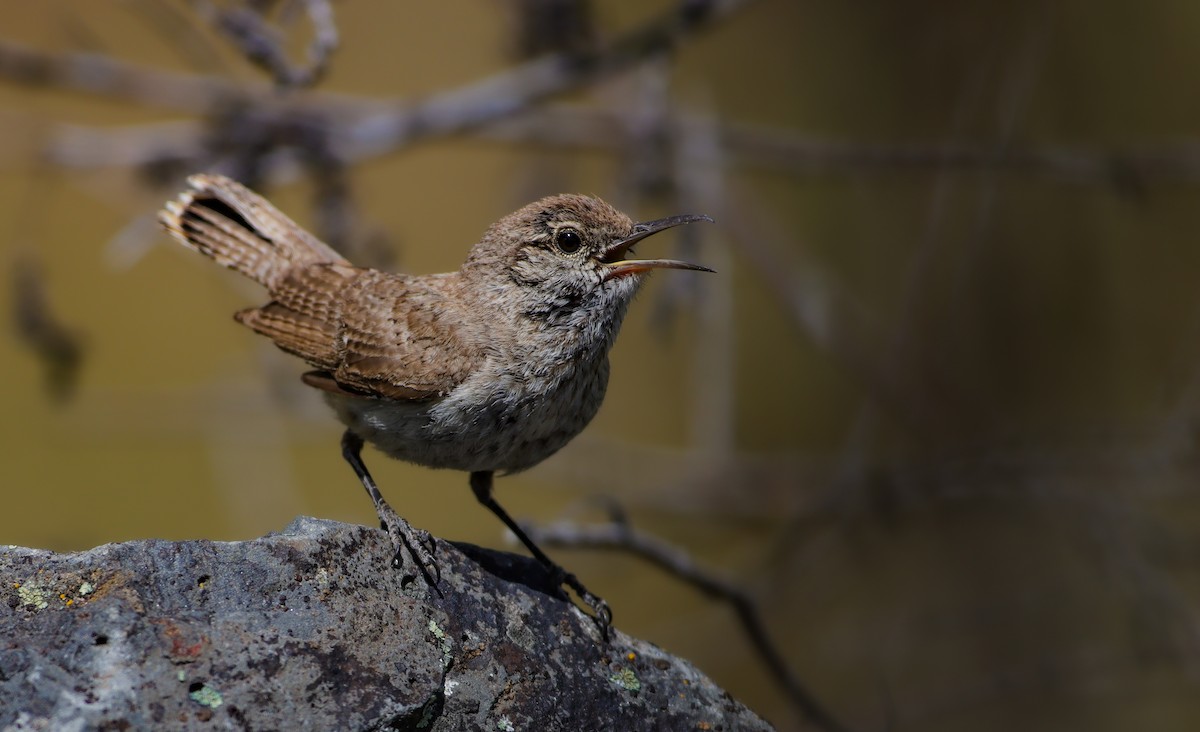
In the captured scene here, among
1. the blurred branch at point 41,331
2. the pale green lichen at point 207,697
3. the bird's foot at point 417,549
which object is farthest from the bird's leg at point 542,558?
the blurred branch at point 41,331

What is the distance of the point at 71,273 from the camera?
6.34 m

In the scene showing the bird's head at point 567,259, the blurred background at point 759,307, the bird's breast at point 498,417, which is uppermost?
the blurred background at point 759,307

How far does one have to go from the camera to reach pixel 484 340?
10.4ft

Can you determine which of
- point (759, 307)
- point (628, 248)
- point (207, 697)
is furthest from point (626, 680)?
point (759, 307)

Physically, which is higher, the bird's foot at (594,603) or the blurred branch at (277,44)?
the blurred branch at (277,44)

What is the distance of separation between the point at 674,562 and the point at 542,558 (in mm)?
427

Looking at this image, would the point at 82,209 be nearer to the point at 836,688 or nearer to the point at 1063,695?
the point at 836,688

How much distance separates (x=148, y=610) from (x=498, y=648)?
73 centimetres

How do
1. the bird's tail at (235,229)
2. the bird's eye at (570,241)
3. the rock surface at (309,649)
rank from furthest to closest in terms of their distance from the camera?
the bird's tail at (235,229)
the bird's eye at (570,241)
the rock surface at (309,649)

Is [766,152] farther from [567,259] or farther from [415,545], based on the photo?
[415,545]

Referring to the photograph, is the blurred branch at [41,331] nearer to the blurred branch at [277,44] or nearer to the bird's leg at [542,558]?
the blurred branch at [277,44]

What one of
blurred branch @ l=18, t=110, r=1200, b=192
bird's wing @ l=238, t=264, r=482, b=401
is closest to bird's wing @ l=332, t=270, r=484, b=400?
bird's wing @ l=238, t=264, r=482, b=401

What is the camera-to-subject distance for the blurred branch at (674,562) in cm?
342

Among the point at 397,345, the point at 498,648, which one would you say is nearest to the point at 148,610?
the point at 498,648
